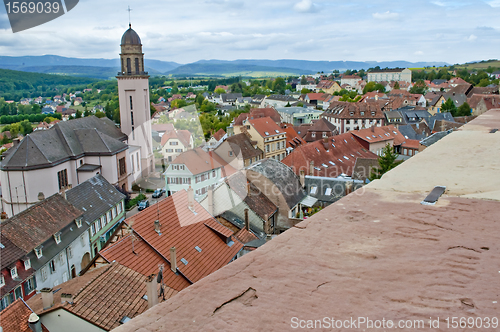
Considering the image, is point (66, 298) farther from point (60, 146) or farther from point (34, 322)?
point (60, 146)

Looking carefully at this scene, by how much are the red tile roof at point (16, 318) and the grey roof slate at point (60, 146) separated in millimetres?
25200

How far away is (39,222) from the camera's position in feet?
71.3

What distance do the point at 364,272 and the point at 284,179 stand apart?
2680 centimetres

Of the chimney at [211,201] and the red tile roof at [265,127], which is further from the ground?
the red tile roof at [265,127]

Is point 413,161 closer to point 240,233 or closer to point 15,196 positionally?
point 240,233

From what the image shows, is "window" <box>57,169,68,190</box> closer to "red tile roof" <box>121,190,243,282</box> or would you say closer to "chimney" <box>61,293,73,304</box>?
"red tile roof" <box>121,190,243,282</box>

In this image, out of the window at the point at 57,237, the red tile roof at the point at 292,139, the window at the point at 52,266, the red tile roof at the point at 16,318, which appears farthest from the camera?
the red tile roof at the point at 292,139

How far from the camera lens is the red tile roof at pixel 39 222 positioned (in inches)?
773

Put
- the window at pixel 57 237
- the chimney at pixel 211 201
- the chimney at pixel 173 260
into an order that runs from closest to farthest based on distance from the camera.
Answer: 1. the chimney at pixel 173 260
2. the window at pixel 57 237
3. the chimney at pixel 211 201

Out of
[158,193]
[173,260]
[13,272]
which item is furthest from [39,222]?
[158,193]

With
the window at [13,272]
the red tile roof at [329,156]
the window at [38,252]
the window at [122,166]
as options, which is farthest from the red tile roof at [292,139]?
the window at [13,272]

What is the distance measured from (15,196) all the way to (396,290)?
129ft

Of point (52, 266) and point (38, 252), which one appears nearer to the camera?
point (38, 252)

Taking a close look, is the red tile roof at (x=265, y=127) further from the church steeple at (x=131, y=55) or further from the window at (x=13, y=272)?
the window at (x=13, y=272)
